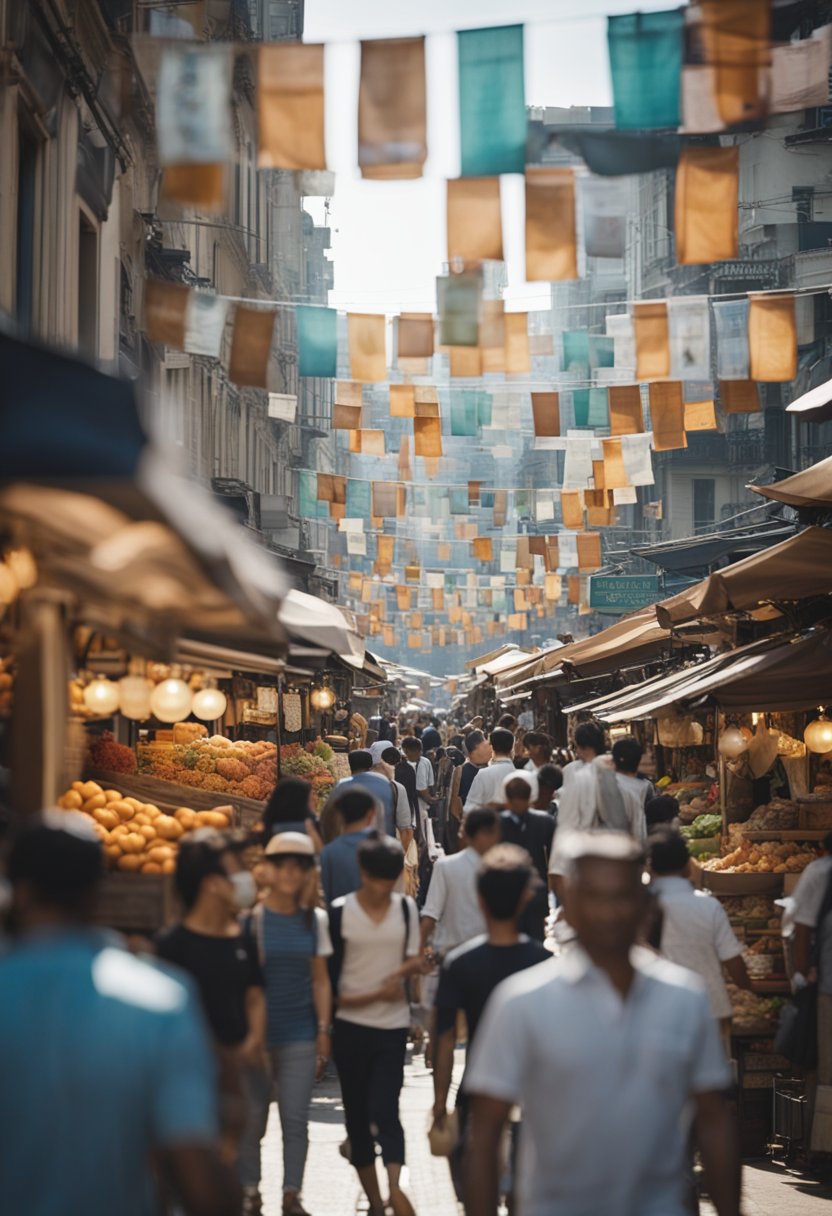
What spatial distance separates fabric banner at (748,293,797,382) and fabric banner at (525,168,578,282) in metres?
3.36

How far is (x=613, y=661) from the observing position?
869 inches

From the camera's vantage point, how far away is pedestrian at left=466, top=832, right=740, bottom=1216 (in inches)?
162

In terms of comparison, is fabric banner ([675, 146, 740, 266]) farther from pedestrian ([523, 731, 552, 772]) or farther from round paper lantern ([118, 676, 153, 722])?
pedestrian ([523, 731, 552, 772])

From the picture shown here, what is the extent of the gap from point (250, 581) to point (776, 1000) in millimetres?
6499

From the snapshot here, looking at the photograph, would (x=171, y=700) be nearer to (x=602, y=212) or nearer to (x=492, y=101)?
(x=492, y=101)

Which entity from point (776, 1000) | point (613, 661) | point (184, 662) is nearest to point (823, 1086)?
point (776, 1000)

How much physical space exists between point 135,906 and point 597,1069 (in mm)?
3453

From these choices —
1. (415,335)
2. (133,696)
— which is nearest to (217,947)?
(133,696)

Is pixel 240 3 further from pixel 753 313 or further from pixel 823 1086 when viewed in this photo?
pixel 823 1086

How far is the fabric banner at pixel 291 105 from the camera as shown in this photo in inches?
441

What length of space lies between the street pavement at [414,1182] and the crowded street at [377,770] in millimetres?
36

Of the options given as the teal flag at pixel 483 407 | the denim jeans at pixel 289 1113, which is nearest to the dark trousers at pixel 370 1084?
the denim jeans at pixel 289 1113

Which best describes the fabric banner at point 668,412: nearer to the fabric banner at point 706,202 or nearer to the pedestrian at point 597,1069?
the fabric banner at point 706,202

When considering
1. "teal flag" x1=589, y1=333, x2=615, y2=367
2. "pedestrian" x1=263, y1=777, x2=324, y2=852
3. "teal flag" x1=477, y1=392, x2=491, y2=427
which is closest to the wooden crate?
"pedestrian" x1=263, y1=777, x2=324, y2=852
